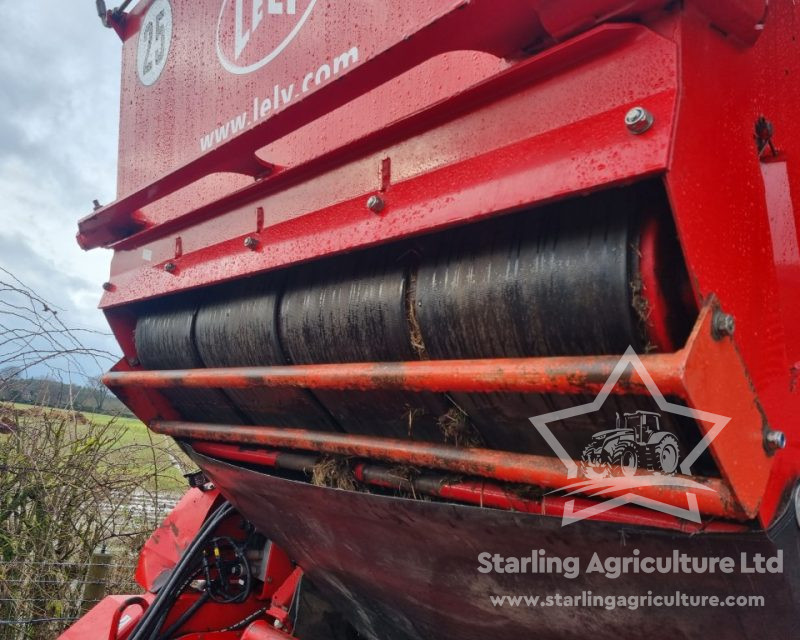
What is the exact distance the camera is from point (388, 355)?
1.57m

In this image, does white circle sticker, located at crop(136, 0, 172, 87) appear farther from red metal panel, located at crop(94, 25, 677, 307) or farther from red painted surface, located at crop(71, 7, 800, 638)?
red metal panel, located at crop(94, 25, 677, 307)

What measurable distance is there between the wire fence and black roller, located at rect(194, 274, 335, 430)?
8.54ft

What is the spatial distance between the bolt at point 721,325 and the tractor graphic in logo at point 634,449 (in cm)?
24

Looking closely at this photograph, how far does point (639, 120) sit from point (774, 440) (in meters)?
0.59

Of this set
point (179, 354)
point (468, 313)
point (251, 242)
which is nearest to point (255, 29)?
point (251, 242)

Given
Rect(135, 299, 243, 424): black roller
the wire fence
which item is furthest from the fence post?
Rect(135, 299, 243, 424): black roller

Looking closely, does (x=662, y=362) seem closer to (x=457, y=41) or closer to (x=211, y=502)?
(x=457, y=41)

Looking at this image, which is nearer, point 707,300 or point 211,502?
point 707,300

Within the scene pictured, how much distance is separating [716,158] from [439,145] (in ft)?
1.82

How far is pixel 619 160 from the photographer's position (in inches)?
38.4

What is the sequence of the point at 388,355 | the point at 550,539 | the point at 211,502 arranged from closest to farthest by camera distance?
the point at 550,539
the point at 388,355
the point at 211,502

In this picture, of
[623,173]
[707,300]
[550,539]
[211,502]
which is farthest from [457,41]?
[211,502]

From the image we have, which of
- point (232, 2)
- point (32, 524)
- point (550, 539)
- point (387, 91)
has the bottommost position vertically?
point (32, 524)

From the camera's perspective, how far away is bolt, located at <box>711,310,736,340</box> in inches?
37.6
